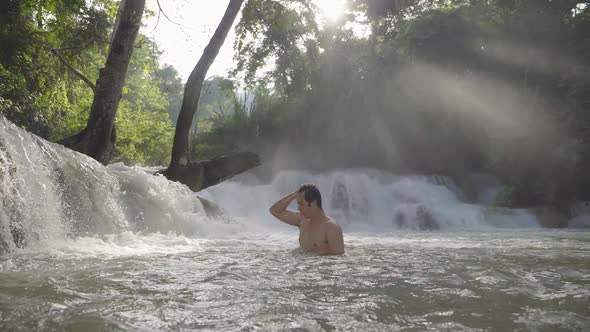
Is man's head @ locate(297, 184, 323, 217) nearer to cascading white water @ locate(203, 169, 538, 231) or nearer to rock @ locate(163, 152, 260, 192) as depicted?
rock @ locate(163, 152, 260, 192)

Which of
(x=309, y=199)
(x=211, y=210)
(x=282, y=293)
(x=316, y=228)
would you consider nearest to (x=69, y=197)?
(x=309, y=199)

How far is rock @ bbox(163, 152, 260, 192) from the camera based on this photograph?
32.0 feet

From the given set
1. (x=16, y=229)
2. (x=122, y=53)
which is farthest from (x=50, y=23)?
(x=16, y=229)

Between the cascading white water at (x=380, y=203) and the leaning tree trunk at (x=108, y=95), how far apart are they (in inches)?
304

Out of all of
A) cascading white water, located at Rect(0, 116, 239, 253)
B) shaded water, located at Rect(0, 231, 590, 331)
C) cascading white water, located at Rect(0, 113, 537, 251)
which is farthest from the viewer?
cascading white water, located at Rect(0, 113, 537, 251)

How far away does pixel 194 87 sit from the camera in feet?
31.4

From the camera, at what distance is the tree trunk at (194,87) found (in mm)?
9641

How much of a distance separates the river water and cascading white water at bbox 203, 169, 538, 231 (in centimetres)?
870

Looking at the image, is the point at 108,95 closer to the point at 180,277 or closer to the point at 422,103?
the point at 180,277

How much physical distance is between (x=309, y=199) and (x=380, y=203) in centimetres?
1200

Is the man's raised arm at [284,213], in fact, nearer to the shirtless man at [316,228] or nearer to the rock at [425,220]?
the shirtless man at [316,228]

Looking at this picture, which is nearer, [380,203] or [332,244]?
[332,244]

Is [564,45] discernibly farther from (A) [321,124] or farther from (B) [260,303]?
(B) [260,303]

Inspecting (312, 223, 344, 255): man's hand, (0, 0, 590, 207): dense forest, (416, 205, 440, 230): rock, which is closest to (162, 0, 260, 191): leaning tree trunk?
(0, 0, 590, 207): dense forest
